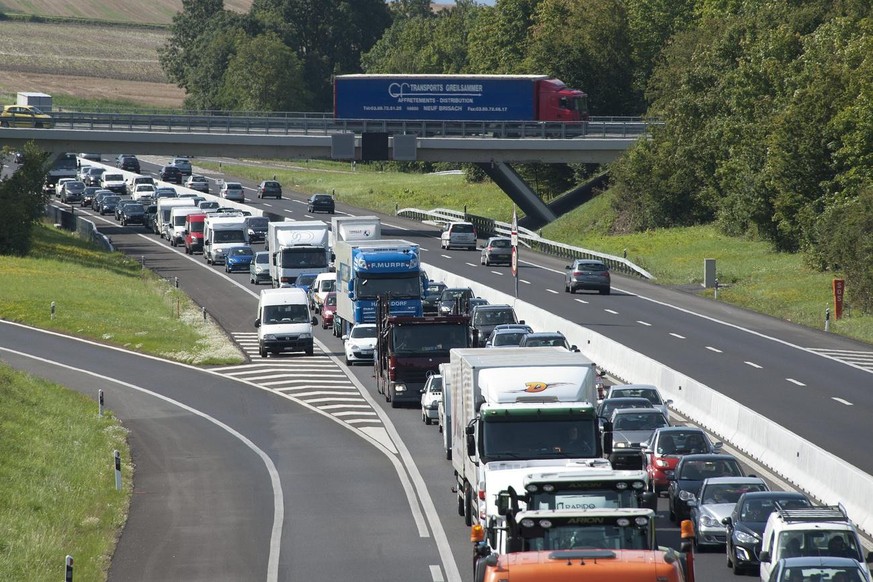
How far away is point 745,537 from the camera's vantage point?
22859 millimetres

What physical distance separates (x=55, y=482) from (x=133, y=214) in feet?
233

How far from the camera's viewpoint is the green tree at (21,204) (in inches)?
3009

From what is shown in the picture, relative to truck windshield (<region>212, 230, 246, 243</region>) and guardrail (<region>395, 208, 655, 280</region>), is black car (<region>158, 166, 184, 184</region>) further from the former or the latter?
truck windshield (<region>212, 230, 246, 243</region>)

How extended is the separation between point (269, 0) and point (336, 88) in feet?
303

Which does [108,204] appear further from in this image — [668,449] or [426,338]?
[668,449]

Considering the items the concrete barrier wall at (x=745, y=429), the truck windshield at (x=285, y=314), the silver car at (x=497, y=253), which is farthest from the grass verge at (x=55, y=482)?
the silver car at (x=497, y=253)

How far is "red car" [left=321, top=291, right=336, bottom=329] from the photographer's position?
58188 millimetres

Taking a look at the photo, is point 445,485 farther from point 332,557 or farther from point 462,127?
point 462,127

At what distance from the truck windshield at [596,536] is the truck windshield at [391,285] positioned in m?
33.9

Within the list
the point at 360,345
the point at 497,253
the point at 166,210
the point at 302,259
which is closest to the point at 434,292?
the point at 302,259

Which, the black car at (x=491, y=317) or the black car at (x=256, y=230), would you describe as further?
the black car at (x=256, y=230)

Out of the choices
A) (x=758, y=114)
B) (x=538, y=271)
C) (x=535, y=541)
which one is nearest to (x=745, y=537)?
(x=535, y=541)

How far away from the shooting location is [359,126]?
99438mm

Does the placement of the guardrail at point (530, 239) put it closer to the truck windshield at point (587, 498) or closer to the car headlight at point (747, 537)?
the car headlight at point (747, 537)
